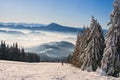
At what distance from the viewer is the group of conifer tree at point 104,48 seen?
40.4 metres

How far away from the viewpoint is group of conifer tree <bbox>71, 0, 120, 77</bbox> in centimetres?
4044

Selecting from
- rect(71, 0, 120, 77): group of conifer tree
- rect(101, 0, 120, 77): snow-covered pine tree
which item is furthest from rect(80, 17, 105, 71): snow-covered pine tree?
rect(101, 0, 120, 77): snow-covered pine tree

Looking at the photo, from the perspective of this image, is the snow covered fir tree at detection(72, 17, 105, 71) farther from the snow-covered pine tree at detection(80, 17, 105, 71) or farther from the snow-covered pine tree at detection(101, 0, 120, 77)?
the snow-covered pine tree at detection(101, 0, 120, 77)

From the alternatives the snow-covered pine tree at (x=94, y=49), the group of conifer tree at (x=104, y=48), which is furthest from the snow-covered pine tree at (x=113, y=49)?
the snow-covered pine tree at (x=94, y=49)

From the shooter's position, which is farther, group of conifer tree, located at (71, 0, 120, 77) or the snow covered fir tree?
the snow covered fir tree

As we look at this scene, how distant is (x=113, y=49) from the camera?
40.8 metres

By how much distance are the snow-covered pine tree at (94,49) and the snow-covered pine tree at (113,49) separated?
141 inches

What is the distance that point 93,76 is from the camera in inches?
1548

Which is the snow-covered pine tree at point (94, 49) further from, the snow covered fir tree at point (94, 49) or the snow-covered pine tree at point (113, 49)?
A: the snow-covered pine tree at point (113, 49)

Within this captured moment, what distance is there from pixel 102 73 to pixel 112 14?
9481mm

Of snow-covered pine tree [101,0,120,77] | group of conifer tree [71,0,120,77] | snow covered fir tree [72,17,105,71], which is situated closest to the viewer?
snow-covered pine tree [101,0,120,77]

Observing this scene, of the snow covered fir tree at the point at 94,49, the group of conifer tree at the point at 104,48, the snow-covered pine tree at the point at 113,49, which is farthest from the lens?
the snow covered fir tree at the point at 94,49

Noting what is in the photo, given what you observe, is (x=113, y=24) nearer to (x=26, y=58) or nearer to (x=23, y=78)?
(x=23, y=78)

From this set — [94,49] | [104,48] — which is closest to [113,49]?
[94,49]
